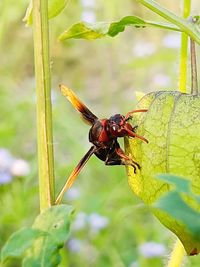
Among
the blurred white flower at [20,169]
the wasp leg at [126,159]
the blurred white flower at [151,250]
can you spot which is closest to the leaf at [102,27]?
the wasp leg at [126,159]

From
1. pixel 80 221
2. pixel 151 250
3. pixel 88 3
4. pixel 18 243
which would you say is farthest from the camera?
pixel 88 3

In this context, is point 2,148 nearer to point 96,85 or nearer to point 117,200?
point 117,200

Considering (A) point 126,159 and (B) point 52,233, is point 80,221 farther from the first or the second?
(B) point 52,233

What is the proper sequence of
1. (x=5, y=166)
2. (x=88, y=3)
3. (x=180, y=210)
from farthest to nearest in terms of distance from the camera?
1. (x=88, y=3)
2. (x=5, y=166)
3. (x=180, y=210)

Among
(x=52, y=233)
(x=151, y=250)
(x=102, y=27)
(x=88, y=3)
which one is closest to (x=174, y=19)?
(x=102, y=27)

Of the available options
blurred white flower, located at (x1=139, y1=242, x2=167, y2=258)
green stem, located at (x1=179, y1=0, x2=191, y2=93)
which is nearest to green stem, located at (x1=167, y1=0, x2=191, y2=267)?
green stem, located at (x1=179, y1=0, x2=191, y2=93)

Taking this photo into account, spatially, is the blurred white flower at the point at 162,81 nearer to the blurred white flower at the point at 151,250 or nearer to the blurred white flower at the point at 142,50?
the blurred white flower at the point at 142,50

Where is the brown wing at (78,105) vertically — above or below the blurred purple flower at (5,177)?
above
